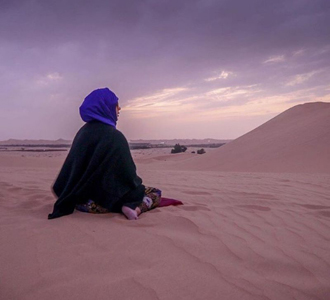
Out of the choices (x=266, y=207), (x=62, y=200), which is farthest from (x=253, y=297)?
(x=266, y=207)

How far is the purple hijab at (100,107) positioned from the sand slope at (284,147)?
846 cm

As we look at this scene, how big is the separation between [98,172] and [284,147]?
11.2 meters

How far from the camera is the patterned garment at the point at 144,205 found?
3.14 metres

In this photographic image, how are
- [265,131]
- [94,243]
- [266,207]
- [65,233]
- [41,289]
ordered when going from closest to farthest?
[41,289], [94,243], [65,233], [266,207], [265,131]

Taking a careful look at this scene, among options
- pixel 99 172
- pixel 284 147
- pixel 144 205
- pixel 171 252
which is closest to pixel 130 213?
pixel 144 205

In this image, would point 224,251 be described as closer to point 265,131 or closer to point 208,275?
point 208,275

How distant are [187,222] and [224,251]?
0.66 meters

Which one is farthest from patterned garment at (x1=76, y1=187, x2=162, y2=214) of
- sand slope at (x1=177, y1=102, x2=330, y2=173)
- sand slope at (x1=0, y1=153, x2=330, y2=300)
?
sand slope at (x1=177, y1=102, x2=330, y2=173)

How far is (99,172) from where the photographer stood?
299cm

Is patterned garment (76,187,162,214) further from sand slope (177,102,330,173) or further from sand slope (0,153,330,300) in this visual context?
sand slope (177,102,330,173)

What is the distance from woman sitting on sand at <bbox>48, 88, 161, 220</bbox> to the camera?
118 inches

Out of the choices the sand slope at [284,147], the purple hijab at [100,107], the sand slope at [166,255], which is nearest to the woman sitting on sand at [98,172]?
the purple hijab at [100,107]

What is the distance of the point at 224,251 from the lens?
2.30 metres

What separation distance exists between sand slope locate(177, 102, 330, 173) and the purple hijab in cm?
846
